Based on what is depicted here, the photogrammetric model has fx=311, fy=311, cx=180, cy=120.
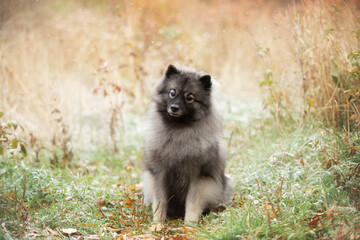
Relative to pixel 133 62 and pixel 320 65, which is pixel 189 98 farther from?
pixel 133 62

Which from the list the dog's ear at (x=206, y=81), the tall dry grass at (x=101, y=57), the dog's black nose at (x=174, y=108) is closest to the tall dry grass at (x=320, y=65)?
the tall dry grass at (x=101, y=57)

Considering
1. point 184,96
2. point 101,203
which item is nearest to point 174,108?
point 184,96

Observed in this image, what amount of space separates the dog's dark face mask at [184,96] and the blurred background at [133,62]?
1.04 metres

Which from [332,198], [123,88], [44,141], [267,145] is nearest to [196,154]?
[332,198]

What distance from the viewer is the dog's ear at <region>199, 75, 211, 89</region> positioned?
3713 millimetres

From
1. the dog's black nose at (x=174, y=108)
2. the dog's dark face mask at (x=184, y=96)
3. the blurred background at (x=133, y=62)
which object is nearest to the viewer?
the dog's black nose at (x=174, y=108)

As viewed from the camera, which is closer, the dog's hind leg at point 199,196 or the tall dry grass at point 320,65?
the dog's hind leg at point 199,196

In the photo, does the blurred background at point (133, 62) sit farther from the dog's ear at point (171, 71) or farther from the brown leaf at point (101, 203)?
the brown leaf at point (101, 203)

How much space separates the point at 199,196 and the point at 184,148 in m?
0.58

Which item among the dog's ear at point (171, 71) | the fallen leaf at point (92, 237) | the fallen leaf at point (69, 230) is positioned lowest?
the fallen leaf at point (92, 237)

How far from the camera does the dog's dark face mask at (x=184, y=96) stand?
3.63m

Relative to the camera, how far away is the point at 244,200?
12.4 feet

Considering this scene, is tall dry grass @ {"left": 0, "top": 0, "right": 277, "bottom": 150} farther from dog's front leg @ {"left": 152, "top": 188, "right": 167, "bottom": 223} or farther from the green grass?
dog's front leg @ {"left": 152, "top": 188, "right": 167, "bottom": 223}

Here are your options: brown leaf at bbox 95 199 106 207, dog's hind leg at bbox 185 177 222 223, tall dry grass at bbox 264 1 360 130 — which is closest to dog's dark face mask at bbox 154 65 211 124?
dog's hind leg at bbox 185 177 222 223
